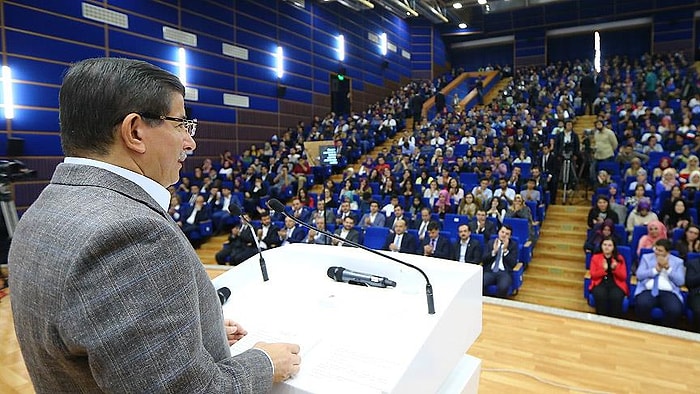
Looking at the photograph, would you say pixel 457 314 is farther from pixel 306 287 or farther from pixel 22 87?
pixel 22 87

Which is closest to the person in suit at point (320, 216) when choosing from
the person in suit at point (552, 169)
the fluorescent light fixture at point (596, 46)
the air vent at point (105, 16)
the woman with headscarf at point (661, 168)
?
the person in suit at point (552, 169)

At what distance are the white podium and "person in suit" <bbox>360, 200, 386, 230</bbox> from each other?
4.35 meters

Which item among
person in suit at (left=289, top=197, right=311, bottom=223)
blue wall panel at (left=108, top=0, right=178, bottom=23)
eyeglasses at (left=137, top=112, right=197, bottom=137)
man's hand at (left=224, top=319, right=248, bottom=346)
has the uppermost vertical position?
blue wall panel at (left=108, top=0, right=178, bottom=23)

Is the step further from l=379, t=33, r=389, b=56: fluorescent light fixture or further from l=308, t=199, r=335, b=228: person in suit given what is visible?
l=379, t=33, r=389, b=56: fluorescent light fixture

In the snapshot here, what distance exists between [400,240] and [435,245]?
43 centimetres

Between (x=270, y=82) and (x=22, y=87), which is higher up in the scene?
(x=270, y=82)

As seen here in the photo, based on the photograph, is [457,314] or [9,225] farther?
[9,225]

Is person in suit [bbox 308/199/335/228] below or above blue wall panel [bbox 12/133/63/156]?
below

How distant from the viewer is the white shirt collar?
669mm

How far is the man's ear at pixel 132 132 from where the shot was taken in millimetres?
664

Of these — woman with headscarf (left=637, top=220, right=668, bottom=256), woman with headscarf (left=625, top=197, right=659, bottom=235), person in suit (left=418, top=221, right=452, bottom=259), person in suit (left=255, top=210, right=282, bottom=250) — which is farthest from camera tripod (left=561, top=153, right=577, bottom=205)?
person in suit (left=255, top=210, right=282, bottom=250)

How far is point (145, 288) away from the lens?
576mm

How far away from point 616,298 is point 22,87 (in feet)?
26.7

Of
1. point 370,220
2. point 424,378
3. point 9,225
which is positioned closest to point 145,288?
point 424,378
